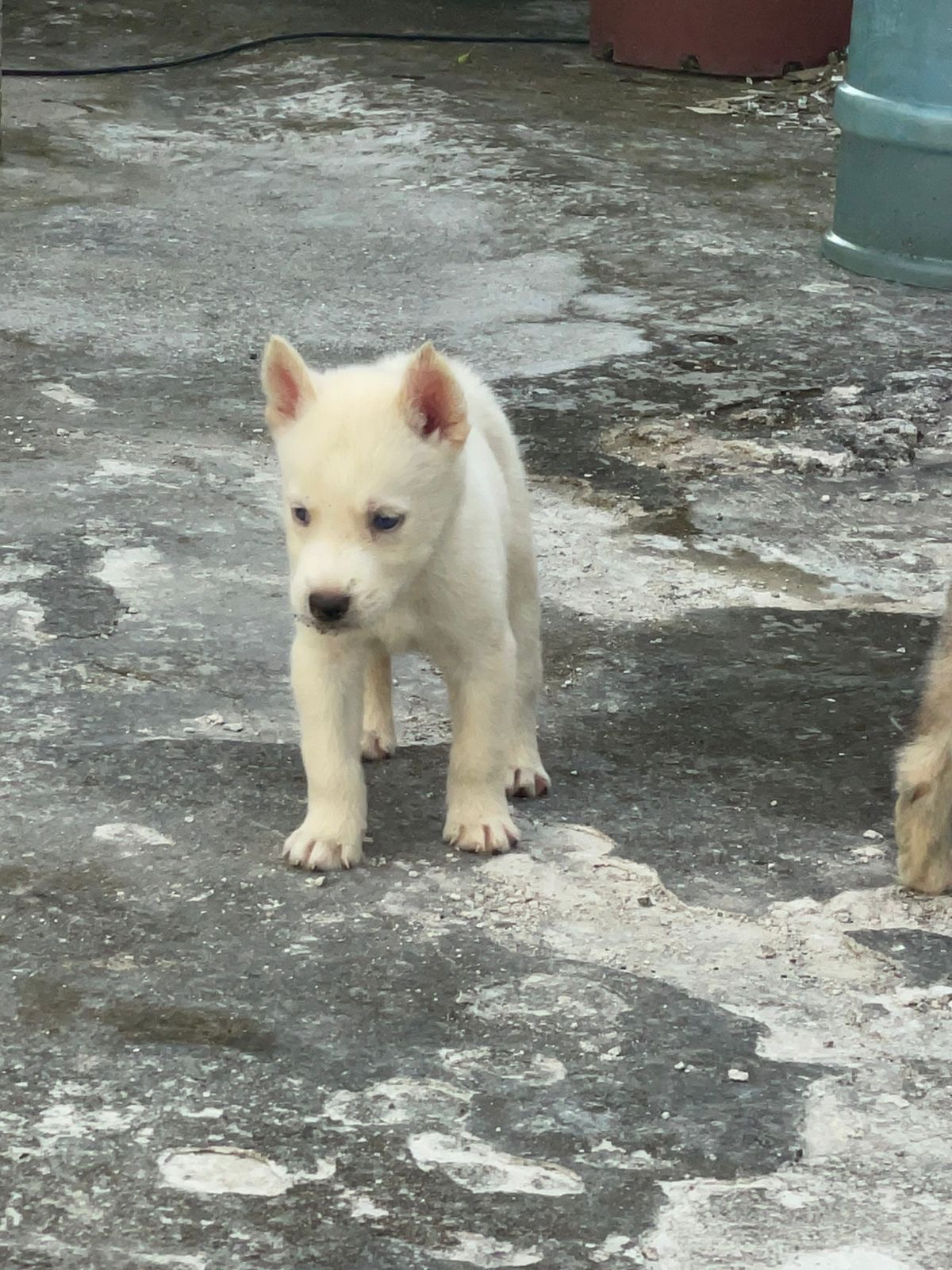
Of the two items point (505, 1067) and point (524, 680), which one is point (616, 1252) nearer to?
point (505, 1067)

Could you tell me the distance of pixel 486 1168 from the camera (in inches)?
112

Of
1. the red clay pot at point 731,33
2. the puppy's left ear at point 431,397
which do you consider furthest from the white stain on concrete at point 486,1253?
the red clay pot at point 731,33

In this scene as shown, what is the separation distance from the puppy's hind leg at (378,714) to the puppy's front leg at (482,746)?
0.40m

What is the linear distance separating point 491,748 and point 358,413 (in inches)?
28.7

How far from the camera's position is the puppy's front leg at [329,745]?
3.68 metres

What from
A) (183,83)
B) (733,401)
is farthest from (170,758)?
(183,83)

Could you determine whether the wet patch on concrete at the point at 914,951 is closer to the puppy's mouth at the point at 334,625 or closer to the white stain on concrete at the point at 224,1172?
the puppy's mouth at the point at 334,625

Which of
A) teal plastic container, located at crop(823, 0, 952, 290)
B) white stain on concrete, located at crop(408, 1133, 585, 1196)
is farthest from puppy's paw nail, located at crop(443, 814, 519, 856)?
teal plastic container, located at crop(823, 0, 952, 290)

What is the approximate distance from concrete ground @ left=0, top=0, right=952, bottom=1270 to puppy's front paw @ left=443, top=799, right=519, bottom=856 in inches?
2.5

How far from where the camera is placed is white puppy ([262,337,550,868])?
344 cm

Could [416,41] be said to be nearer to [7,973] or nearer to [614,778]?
[614,778]

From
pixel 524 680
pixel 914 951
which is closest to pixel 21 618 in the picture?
pixel 524 680

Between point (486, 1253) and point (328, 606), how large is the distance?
1190mm

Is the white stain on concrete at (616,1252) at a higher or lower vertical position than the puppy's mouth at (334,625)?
lower
